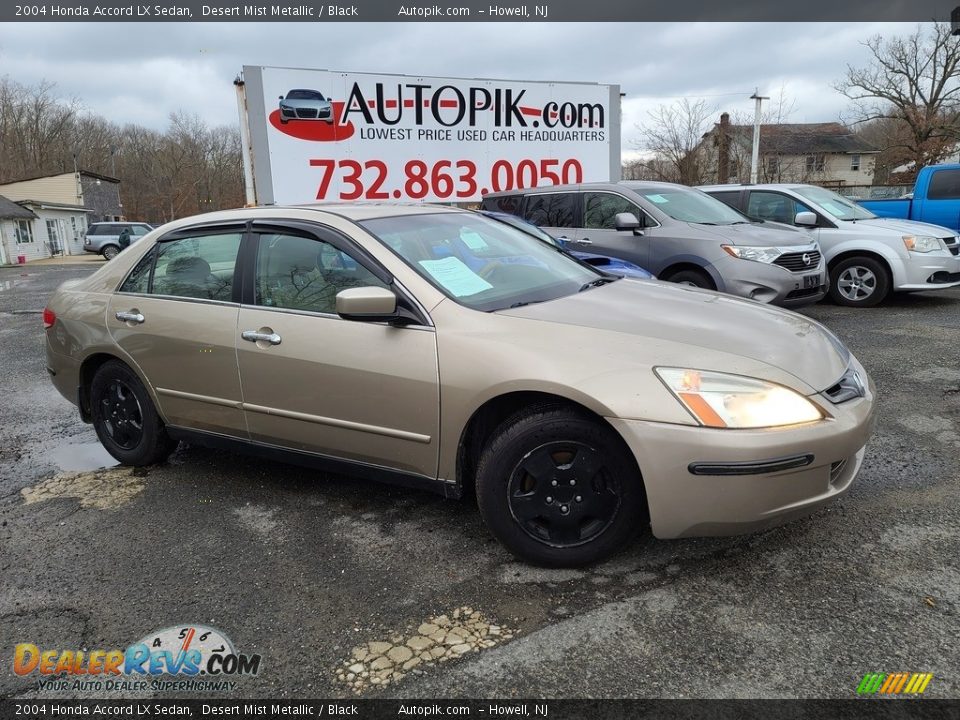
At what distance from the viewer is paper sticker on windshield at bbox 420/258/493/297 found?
3.07 metres

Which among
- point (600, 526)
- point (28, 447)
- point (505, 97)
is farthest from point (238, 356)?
point (505, 97)

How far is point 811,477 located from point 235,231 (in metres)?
3.06

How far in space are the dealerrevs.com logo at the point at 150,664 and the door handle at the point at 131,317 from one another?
74.5 inches

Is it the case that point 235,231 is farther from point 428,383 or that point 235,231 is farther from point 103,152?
point 103,152

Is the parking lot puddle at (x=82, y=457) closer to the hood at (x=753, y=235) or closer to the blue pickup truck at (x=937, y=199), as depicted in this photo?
the hood at (x=753, y=235)

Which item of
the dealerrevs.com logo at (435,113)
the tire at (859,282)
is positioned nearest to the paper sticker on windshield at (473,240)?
the dealerrevs.com logo at (435,113)

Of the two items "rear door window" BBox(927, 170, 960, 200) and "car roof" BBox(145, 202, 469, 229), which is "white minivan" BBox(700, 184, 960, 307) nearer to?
"rear door window" BBox(927, 170, 960, 200)

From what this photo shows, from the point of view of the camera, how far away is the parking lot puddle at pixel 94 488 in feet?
12.2

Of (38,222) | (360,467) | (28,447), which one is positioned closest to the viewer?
(360,467)

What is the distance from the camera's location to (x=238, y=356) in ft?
11.1

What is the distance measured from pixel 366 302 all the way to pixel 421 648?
1405mm

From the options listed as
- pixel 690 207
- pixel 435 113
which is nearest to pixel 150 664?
pixel 690 207

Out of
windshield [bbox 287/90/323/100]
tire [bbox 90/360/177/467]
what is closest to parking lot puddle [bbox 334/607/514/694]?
→ tire [bbox 90/360/177/467]

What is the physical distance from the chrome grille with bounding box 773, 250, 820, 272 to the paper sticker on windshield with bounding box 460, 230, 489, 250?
15.1 feet
